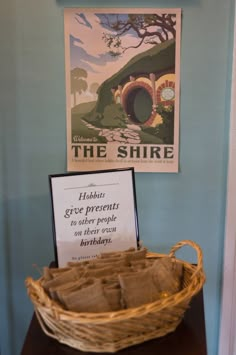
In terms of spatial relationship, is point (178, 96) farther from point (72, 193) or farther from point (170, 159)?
point (72, 193)

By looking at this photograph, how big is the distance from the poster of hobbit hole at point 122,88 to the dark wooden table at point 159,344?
620mm

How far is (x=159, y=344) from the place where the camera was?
3.19 ft

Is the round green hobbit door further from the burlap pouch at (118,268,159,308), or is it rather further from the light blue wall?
the burlap pouch at (118,268,159,308)

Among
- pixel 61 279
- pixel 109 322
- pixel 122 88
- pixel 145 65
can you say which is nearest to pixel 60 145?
pixel 122 88

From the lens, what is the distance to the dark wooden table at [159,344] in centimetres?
95

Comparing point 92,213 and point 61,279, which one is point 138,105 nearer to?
point 92,213

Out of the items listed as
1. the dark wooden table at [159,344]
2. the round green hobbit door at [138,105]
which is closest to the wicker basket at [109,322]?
the dark wooden table at [159,344]

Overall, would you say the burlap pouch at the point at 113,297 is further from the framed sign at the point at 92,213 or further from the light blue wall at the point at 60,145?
the light blue wall at the point at 60,145

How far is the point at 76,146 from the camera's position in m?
1.51

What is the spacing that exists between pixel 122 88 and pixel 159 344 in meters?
0.85

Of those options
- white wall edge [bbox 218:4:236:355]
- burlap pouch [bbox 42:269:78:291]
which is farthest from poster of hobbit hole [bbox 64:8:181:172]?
burlap pouch [bbox 42:269:78:291]

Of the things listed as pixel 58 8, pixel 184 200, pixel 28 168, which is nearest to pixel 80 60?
pixel 58 8

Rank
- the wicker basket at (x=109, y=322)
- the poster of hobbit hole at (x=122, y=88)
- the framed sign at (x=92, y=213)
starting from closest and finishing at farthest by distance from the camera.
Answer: the wicker basket at (x=109, y=322), the framed sign at (x=92, y=213), the poster of hobbit hole at (x=122, y=88)

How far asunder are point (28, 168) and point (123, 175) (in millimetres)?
458
